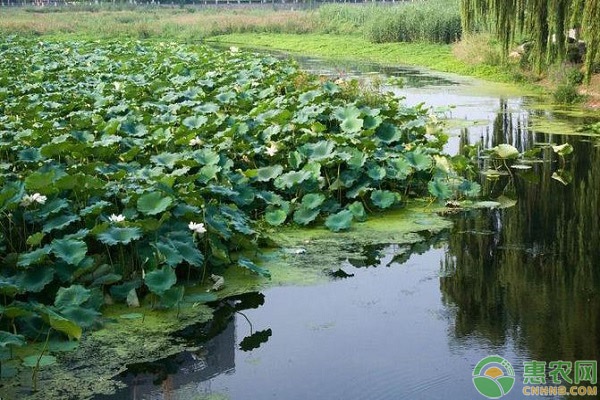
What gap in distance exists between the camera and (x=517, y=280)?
4.59 m

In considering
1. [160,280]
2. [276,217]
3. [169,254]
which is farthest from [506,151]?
[160,280]

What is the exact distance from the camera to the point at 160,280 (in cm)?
398

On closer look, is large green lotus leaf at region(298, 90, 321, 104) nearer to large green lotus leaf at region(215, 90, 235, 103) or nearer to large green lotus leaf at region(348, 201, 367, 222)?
large green lotus leaf at region(215, 90, 235, 103)

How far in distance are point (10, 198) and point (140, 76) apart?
240 inches

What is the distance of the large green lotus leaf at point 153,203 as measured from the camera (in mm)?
4367

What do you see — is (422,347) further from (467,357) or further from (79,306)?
(79,306)

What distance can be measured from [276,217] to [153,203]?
1164 millimetres

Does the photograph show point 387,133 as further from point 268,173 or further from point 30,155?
point 30,155

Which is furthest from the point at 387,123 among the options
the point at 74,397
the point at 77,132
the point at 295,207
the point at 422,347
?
the point at 74,397

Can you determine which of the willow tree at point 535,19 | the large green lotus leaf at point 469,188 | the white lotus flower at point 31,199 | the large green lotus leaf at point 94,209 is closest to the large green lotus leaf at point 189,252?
the large green lotus leaf at point 94,209

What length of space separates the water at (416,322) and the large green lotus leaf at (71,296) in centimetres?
45

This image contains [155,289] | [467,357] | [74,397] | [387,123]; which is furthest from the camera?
[387,123]

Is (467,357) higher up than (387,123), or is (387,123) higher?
(387,123)

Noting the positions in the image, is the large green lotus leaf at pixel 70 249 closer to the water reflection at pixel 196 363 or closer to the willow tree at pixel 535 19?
the water reflection at pixel 196 363
